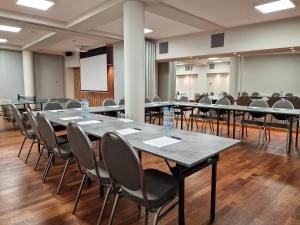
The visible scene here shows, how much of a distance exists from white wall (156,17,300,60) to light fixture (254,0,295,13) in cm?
93

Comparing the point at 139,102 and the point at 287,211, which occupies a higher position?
the point at 139,102

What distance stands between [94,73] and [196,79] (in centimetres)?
785

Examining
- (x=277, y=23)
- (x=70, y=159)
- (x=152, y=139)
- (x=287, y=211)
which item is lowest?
(x=287, y=211)

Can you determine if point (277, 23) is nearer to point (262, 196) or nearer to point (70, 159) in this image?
point (262, 196)

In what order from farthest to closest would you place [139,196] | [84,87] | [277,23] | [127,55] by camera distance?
[84,87] → [277,23] → [127,55] → [139,196]

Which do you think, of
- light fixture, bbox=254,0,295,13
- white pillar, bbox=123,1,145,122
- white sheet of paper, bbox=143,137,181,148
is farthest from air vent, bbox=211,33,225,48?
white sheet of paper, bbox=143,137,181,148

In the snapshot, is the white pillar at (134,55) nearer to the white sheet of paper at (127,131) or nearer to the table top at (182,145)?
the white sheet of paper at (127,131)

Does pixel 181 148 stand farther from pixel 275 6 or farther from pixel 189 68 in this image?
pixel 189 68

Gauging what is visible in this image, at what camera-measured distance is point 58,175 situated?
120 inches

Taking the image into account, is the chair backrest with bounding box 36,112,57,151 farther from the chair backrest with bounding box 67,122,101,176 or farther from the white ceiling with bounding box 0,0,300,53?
the white ceiling with bounding box 0,0,300,53

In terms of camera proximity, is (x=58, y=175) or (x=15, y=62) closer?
(x=58, y=175)

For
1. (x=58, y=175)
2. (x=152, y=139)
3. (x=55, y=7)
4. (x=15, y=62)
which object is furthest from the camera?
(x=15, y=62)

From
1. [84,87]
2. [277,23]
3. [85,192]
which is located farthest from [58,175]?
[84,87]

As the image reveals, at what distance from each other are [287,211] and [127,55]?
3.44m
